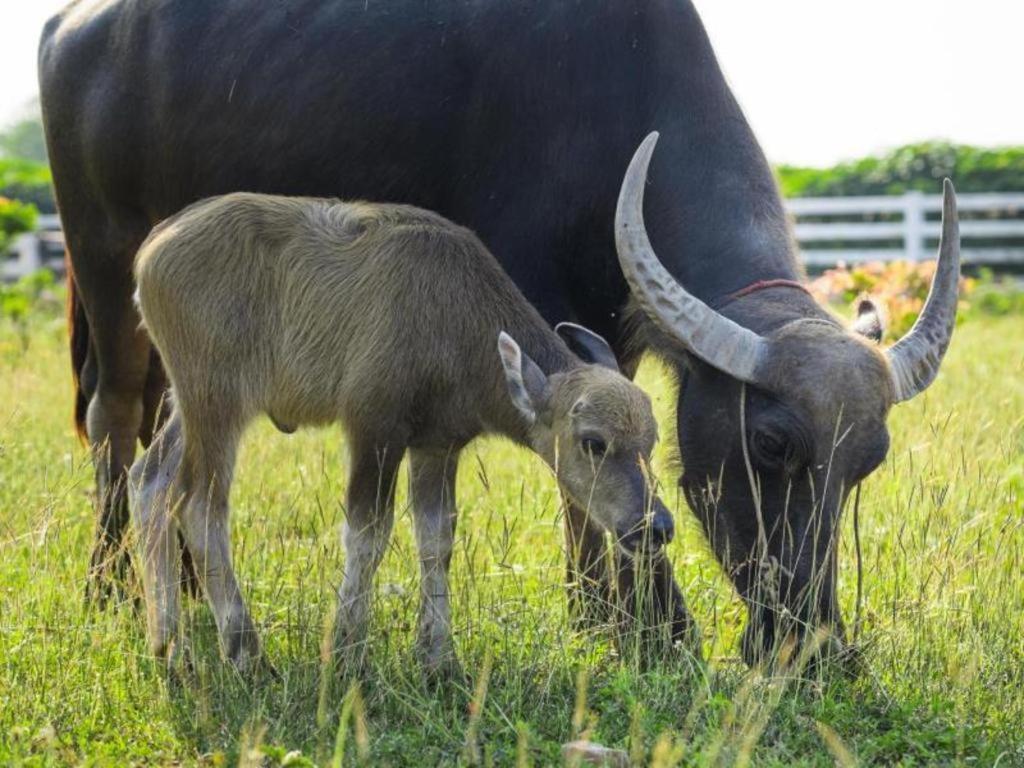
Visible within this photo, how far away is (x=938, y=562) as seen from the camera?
16.5 feet

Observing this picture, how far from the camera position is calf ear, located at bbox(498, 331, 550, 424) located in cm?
437

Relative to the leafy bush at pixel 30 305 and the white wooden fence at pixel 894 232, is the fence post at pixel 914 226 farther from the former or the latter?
the leafy bush at pixel 30 305

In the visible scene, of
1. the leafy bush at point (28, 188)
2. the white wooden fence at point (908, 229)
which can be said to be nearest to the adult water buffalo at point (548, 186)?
the white wooden fence at point (908, 229)

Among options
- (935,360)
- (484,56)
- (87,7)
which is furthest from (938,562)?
(87,7)

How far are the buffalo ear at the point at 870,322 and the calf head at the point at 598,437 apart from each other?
936 millimetres

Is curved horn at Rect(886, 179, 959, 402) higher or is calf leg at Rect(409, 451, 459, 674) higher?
curved horn at Rect(886, 179, 959, 402)

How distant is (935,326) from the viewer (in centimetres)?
482

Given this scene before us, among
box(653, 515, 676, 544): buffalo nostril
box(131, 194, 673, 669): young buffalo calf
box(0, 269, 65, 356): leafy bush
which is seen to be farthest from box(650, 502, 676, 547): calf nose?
box(0, 269, 65, 356): leafy bush

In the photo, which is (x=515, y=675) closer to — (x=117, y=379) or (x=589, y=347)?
(x=589, y=347)

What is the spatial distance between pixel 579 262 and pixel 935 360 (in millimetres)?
1297

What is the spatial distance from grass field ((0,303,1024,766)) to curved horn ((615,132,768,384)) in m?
0.57

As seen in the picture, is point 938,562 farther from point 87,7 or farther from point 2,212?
point 2,212

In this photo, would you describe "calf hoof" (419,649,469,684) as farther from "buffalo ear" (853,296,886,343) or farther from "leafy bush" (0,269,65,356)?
"leafy bush" (0,269,65,356)

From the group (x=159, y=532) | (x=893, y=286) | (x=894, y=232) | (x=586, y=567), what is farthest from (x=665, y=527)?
(x=894, y=232)
